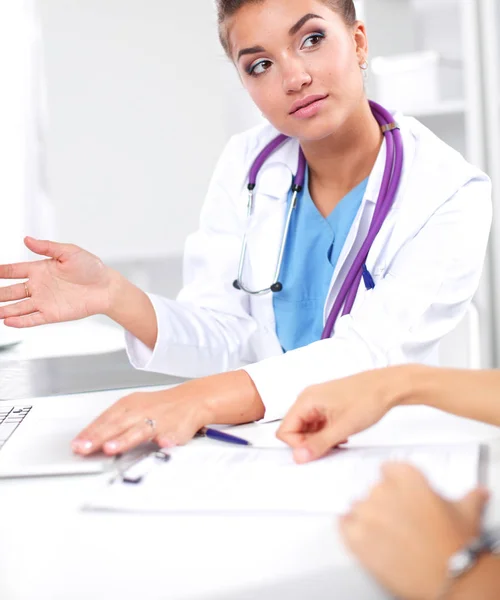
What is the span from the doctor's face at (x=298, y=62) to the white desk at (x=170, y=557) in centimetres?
66

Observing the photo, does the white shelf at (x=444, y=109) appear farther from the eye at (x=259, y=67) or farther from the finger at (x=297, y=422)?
the finger at (x=297, y=422)

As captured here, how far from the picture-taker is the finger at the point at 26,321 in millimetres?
1038

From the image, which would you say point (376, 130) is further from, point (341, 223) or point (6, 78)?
point (6, 78)

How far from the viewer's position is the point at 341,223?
1271 millimetres

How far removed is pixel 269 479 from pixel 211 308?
0.70m

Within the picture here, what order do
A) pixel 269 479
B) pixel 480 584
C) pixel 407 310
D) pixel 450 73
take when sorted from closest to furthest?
pixel 480 584, pixel 269 479, pixel 407 310, pixel 450 73

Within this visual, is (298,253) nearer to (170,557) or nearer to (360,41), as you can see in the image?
(360,41)

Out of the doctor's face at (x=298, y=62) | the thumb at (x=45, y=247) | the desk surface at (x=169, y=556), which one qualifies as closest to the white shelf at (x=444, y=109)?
the doctor's face at (x=298, y=62)

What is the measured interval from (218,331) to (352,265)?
250 mm

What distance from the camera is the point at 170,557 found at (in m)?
0.51

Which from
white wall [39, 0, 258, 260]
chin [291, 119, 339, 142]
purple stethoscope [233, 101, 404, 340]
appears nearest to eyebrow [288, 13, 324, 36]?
chin [291, 119, 339, 142]

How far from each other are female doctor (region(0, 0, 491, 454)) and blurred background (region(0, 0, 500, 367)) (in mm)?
1171

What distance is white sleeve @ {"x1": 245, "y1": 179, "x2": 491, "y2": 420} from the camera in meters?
0.94

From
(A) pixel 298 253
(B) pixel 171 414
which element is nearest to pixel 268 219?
(A) pixel 298 253
